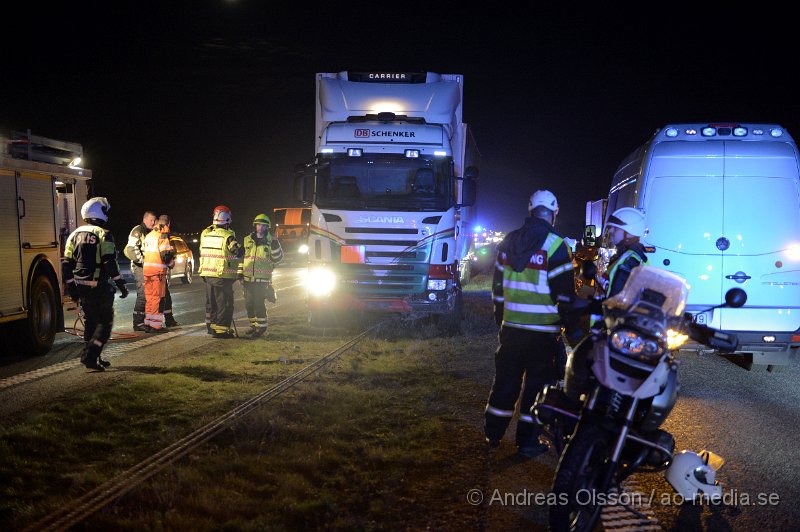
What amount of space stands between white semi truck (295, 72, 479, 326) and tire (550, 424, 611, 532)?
25.4ft

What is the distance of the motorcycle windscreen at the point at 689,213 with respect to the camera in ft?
28.8

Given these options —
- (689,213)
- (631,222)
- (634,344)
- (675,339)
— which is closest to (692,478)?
(675,339)

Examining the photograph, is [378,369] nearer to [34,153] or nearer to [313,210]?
[313,210]

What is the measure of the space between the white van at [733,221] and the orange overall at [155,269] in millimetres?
→ 7415

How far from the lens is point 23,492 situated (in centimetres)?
477

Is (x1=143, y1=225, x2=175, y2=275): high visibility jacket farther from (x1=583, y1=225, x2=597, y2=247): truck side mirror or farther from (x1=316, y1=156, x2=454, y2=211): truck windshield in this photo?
(x1=583, y1=225, x2=597, y2=247): truck side mirror

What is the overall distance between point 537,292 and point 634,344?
1.51 meters

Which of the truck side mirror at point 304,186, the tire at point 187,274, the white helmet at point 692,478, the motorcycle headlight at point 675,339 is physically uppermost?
the truck side mirror at point 304,186

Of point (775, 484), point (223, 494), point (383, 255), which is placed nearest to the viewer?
point (223, 494)

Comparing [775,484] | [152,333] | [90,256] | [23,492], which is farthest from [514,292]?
[152,333]

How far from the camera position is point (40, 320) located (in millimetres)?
10297

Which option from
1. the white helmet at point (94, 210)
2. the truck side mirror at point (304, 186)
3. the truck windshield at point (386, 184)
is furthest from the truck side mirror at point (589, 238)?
the white helmet at point (94, 210)

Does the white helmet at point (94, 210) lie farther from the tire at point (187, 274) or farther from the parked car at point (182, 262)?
the tire at point (187, 274)

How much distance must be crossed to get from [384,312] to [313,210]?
6.74ft
